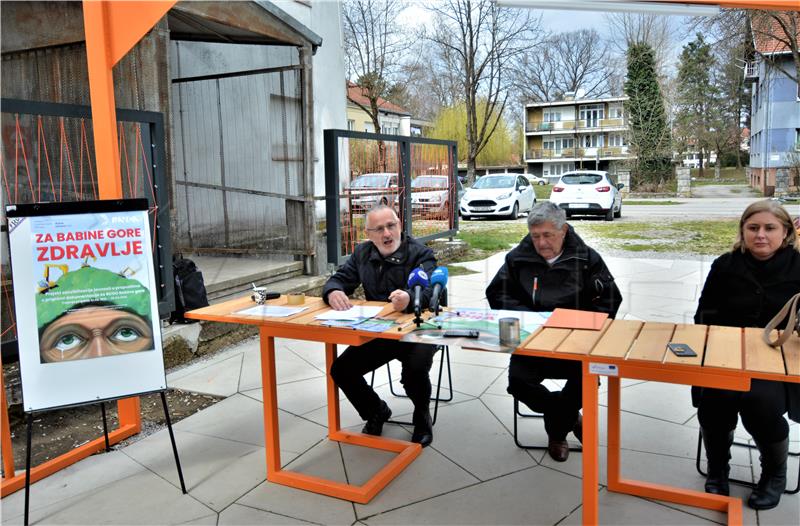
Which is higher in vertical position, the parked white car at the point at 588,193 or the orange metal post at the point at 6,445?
the parked white car at the point at 588,193

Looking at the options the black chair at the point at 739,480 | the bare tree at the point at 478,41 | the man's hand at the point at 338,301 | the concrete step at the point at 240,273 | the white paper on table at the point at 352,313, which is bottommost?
the black chair at the point at 739,480

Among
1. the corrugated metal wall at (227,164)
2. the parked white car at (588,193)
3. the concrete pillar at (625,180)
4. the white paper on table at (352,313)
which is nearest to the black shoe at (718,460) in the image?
the white paper on table at (352,313)

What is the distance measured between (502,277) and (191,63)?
19.2 feet

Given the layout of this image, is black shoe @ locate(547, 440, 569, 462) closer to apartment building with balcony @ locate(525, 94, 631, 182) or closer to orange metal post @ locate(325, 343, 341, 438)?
orange metal post @ locate(325, 343, 341, 438)

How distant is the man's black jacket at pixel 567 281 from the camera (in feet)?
9.52

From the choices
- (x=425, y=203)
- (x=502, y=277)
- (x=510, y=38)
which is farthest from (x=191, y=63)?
(x=510, y=38)

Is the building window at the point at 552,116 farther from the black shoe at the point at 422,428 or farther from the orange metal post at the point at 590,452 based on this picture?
the orange metal post at the point at 590,452

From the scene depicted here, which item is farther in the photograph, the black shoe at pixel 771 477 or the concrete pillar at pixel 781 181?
the concrete pillar at pixel 781 181

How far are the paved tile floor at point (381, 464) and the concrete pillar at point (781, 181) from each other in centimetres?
1375

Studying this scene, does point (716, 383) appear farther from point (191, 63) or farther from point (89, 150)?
point (191, 63)

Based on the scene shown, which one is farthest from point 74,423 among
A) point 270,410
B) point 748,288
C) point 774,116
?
point 774,116

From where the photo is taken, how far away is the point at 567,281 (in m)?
2.94

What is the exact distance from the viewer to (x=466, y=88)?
890 inches

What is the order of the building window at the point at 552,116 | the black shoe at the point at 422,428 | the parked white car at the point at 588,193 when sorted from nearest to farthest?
the black shoe at the point at 422,428 < the parked white car at the point at 588,193 < the building window at the point at 552,116
